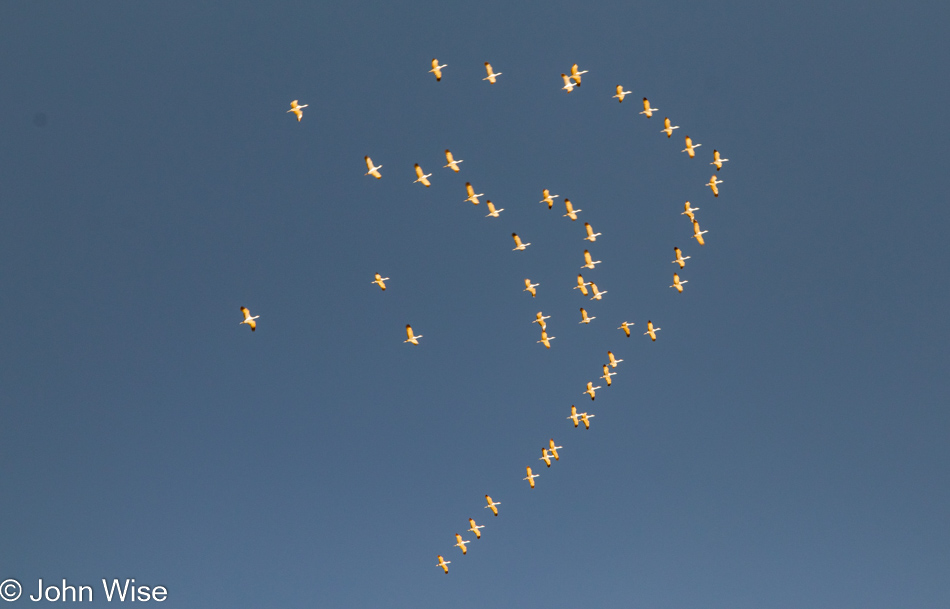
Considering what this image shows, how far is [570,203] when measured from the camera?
124 m

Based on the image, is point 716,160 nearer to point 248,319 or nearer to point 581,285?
point 581,285

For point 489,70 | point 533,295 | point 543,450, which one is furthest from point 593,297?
point 489,70

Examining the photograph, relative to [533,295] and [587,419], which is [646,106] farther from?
[587,419]

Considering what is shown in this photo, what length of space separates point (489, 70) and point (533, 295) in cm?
2574

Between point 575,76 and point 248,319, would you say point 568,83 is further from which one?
point 248,319

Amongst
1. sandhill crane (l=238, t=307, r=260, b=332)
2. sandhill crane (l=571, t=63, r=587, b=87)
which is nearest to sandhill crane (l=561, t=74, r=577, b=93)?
sandhill crane (l=571, t=63, r=587, b=87)

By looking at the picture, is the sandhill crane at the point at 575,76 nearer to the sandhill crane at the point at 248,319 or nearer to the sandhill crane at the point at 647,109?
the sandhill crane at the point at 647,109

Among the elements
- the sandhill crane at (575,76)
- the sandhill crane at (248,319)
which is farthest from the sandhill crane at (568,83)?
the sandhill crane at (248,319)

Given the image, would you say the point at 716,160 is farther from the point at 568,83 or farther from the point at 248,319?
the point at 248,319

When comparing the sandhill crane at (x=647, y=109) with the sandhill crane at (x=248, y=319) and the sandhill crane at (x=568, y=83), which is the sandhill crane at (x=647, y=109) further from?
the sandhill crane at (x=248, y=319)

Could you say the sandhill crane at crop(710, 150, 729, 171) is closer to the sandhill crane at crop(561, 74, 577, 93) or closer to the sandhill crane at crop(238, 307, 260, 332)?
the sandhill crane at crop(561, 74, 577, 93)

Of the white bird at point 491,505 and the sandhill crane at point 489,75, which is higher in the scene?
the sandhill crane at point 489,75

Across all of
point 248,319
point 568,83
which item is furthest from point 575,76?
point 248,319

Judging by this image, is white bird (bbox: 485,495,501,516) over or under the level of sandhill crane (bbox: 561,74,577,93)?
under
